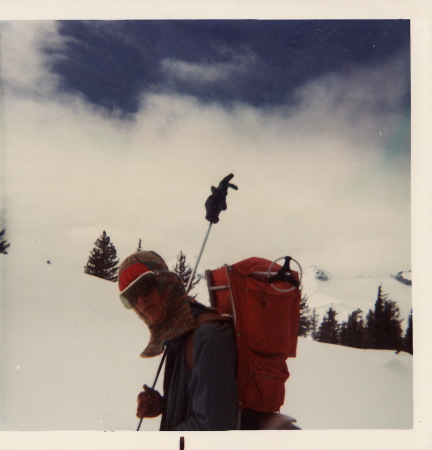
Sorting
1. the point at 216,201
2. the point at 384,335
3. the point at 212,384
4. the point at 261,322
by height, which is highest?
the point at 384,335

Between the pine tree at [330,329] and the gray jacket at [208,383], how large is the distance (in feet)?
69.0

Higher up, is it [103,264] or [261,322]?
[103,264]

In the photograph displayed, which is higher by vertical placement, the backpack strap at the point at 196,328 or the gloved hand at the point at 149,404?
the backpack strap at the point at 196,328

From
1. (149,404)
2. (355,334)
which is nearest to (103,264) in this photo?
(355,334)

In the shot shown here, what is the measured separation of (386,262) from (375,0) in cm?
232

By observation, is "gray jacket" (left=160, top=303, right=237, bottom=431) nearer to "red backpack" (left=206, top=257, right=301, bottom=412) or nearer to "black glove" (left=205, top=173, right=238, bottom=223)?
"red backpack" (left=206, top=257, right=301, bottom=412)

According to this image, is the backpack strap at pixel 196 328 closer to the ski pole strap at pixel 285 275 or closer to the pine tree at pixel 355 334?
the ski pole strap at pixel 285 275

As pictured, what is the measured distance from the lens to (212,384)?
1493mm

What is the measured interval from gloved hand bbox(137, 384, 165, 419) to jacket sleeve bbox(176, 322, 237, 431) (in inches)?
18.9

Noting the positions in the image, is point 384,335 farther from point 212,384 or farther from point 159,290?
point 212,384

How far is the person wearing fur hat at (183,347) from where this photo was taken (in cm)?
150

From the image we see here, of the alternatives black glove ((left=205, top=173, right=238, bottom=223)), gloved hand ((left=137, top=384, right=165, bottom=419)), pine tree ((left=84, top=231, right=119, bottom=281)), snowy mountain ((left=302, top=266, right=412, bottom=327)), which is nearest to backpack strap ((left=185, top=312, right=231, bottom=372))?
gloved hand ((left=137, top=384, right=165, bottom=419))

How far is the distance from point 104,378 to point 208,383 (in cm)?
538

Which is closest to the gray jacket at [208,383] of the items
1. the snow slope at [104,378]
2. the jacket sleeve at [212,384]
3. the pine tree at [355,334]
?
the jacket sleeve at [212,384]
